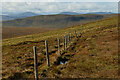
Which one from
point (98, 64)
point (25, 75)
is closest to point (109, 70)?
point (98, 64)

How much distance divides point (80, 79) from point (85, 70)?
2.39 meters

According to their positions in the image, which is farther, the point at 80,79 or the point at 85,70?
the point at 85,70

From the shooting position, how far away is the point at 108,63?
16.1 metres

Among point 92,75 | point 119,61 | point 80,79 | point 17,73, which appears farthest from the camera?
point 119,61

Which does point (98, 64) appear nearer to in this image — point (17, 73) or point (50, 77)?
point (50, 77)

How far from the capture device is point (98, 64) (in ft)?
52.5

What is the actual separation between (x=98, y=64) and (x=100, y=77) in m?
3.86

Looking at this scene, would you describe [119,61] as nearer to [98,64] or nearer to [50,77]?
[98,64]

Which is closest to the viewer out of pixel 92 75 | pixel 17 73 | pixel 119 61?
pixel 92 75

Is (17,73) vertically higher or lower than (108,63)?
lower

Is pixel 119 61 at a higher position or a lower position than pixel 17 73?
higher

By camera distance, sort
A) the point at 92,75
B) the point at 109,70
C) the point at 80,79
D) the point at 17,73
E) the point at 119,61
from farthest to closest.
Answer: the point at 119,61 → the point at 17,73 → the point at 109,70 → the point at 92,75 → the point at 80,79

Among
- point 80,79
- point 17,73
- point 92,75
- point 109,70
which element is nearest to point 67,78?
point 80,79

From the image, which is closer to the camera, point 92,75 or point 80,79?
point 80,79
